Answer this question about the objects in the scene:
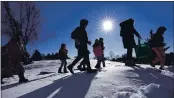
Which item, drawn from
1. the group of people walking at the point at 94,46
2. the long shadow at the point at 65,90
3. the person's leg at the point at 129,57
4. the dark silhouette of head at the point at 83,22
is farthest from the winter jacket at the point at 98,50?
the long shadow at the point at 65,90

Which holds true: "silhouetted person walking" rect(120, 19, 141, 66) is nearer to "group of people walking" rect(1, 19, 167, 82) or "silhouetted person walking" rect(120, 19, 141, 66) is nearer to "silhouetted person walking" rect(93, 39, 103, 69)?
"group of people walking" rect(1, 19, 167, 82)

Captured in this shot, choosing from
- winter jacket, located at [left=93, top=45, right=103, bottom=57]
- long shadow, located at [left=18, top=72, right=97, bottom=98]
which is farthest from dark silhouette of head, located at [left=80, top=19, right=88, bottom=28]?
winter jacket, located at [left=93, top=45, right=103, bottom=57]

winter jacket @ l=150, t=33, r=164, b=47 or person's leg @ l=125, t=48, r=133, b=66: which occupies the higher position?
winter jacket @ l=150, t=33, r=164, b=47

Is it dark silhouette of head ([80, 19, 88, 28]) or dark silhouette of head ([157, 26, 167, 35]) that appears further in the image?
dark silhouette of head ([157, 26, 167, 35])

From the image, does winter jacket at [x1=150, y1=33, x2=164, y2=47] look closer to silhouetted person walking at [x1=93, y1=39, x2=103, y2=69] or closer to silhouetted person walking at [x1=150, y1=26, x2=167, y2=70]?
silhouetted person walking at [x1=150, y1=26, x2=167, y2=70]

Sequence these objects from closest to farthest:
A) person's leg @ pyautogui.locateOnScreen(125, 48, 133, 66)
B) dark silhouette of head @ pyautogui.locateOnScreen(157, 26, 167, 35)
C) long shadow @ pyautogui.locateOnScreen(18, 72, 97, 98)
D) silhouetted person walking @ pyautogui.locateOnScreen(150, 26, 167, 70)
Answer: long shadow @ pyautogui.locateOnScreen(18, 72, 97, 98) < person's leg @ pyautogui.locateOnScreen(125, 48, 133, 66) < silhouetted person walking @ pyautogui.locateOnScreen(150, 26, 167, 70) < dark silhouette of head @ pyautogui.locateOnScreen(157, 26, 167, 35)

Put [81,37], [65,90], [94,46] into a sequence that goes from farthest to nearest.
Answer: [94,46], [81,37], [65,90]

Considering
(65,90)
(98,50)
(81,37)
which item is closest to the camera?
(65,90)

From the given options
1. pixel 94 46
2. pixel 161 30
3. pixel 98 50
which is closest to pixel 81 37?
pixel 161 30

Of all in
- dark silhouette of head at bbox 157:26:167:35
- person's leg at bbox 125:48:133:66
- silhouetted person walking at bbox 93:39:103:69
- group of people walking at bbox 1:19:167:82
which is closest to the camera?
group of people walking at bbox 1:19:167:82

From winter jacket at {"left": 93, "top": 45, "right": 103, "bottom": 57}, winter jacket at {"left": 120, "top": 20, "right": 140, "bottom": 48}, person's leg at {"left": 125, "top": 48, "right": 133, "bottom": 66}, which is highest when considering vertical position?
winter jacket at {"left": 120, "top": 20, "right": 140, "bottom": 48}

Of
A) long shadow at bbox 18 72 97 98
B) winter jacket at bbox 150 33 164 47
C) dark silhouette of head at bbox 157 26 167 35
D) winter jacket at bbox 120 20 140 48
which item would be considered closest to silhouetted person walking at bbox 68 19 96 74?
long shadow at bbox 18 72 97 98

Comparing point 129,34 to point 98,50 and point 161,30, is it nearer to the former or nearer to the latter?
point 161,30

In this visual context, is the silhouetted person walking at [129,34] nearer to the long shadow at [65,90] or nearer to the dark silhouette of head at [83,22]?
the dark silhouette of head at [83,22]
